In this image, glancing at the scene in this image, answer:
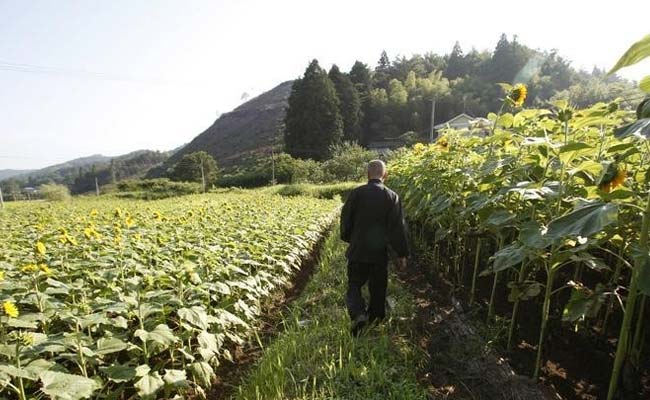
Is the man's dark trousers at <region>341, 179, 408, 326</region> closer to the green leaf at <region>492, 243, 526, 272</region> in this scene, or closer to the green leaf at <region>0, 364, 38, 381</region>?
the green leaf at <region>492, 243, 526, 272</region>

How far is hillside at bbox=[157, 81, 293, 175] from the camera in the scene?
232 feet

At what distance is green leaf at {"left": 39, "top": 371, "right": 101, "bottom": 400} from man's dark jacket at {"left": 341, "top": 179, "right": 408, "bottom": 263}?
2.18 meters

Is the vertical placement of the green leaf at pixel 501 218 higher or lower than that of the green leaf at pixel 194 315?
higher

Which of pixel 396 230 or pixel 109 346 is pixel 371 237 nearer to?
pixel 396 230

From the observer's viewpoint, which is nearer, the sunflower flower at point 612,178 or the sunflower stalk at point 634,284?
the sunflower stalk at point 634,284

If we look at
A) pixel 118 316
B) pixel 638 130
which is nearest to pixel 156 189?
pixel 118 316

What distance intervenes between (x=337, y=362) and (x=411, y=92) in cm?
5936

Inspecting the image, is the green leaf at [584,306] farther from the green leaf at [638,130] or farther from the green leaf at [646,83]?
the green leaf at [646,83]

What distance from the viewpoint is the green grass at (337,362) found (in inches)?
96.3

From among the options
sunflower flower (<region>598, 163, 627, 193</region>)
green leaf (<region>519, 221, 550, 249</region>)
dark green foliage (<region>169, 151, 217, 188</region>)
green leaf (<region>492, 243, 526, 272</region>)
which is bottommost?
green leaf (<region>492, 243, 526, 272</region>)

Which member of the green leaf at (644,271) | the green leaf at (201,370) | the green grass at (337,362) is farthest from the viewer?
the green leaf at (201,370)

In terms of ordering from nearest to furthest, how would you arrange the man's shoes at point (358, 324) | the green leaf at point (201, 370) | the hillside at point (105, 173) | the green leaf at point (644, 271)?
the green leaf at point (644, 271) < the green leaf at point (201, 370) < the man's shoes at point (358, 324) < the hillside at point (105, 173)

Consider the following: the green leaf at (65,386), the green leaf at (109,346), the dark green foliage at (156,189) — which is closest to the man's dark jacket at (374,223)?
the green leaf at (109,346)

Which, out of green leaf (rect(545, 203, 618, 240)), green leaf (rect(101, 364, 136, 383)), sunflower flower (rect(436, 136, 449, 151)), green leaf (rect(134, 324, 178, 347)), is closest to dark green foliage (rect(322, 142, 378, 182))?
sunflower flower (rect(436, 136, 449, 151))
